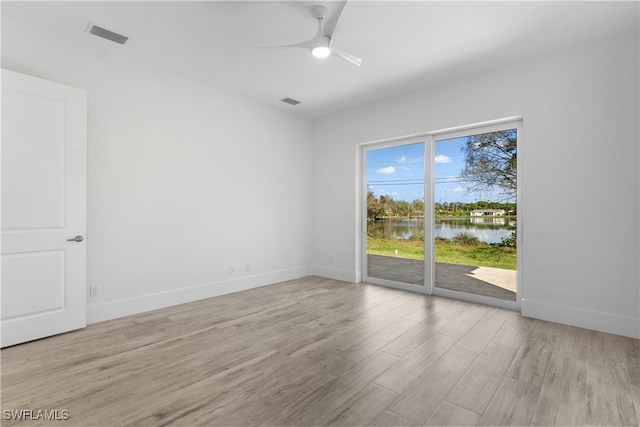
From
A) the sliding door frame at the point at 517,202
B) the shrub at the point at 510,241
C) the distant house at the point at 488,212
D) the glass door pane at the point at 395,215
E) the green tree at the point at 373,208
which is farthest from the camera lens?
the green tree at the point at 373,208

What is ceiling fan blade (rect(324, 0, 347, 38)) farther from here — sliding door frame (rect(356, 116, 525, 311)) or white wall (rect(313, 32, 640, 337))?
sliding door frame (rect(356, 116, 525, 311))

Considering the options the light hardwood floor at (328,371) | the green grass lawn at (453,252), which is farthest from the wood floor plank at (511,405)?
the green grass lawn at (453,252)

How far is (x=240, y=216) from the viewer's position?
4.79 metres

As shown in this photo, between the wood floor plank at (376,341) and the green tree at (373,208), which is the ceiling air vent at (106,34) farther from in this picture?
the green tree at (373,208)

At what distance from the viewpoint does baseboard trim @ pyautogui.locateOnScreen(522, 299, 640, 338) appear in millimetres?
3002

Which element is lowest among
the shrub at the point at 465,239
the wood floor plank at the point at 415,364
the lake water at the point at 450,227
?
the wood floor plank at the point at 415,364

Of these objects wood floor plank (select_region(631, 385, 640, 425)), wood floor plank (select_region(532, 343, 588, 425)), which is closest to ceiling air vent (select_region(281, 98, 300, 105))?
wood floor plank (select_region(532, 343, 588, 425))

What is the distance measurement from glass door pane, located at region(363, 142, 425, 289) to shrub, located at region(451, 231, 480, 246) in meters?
0.48

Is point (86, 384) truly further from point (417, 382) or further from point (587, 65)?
point (587, 65)

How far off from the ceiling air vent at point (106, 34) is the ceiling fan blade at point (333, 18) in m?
2.05

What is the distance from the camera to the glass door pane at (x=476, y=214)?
392cm

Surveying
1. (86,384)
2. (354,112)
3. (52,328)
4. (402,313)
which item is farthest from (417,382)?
(354,112)

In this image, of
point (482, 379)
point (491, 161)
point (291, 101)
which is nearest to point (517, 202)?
point (491, 161)

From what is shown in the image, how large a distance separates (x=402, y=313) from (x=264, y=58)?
3378 mm
